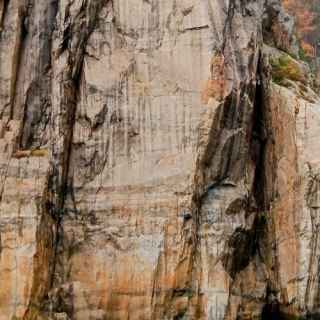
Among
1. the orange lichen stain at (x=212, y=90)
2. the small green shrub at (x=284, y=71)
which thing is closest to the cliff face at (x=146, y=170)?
the orange lichen stain at (x=212, y=90)

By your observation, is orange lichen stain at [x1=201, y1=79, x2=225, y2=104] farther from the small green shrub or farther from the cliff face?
the small green shrub

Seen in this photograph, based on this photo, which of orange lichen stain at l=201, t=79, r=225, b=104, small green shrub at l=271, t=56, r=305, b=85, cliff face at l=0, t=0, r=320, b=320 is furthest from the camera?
small green shrub at l=271, t=56, r=305, b=85

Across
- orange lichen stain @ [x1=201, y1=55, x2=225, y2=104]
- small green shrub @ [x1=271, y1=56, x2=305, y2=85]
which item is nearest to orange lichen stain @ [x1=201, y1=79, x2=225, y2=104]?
orange lichen stain @ [x1=201, y1=55, x2=225, y2=104]

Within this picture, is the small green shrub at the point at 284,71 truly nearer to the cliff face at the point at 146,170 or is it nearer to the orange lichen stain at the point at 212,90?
the cliff face at the point at 146,170

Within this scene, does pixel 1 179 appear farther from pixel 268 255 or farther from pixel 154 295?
pixel 268 255

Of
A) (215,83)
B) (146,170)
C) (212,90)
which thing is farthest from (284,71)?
(146,170)

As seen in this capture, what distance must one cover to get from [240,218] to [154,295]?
369 centimetres

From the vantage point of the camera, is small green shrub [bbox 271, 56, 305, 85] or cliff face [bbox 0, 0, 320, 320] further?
small green shrub [bbox 271, 56, 305, 85]

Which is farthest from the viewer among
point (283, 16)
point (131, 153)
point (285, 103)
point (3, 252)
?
point (283, 16)

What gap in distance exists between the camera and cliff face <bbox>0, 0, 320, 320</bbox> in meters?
26.1

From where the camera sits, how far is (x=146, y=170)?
2680cm

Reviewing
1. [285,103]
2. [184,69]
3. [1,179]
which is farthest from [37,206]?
[285,103]

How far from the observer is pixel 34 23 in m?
28.0

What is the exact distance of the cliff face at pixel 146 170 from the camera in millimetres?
26109
